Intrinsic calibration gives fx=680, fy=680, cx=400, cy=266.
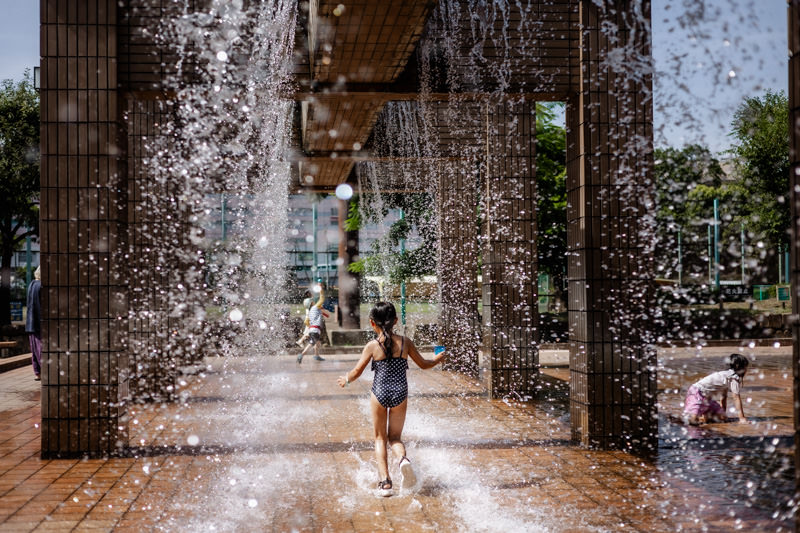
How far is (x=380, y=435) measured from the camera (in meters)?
5.24

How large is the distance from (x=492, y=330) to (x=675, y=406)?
100 inches

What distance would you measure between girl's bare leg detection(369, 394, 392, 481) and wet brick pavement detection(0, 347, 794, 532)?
0.20 m

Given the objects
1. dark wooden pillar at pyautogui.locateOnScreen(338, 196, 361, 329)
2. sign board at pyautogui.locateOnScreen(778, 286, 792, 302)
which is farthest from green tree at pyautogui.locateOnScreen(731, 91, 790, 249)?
dark wooden pillar at pyautogui.locateOnScreen(338, 196, 361, 329)

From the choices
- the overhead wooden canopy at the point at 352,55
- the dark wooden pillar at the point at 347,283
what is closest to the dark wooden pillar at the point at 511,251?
the overhead wooden canopy at the point at 352,55

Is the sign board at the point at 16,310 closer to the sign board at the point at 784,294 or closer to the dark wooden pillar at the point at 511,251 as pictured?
the dark wooden pillar at the point at 511,251

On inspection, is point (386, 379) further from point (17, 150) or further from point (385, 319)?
point (17, 150)

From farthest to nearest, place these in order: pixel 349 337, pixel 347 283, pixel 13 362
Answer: pixel 347 283
pixel 349 337
pixel 13 362

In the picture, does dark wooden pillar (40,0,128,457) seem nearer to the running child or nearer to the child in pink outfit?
the child in pink outfit

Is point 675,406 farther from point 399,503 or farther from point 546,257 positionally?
point 546,257

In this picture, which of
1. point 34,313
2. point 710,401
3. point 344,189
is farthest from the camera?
point 344,189

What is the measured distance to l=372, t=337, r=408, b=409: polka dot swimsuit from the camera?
209 inches

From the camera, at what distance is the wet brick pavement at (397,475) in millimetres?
4496

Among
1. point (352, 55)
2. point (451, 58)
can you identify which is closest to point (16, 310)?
point (352, 55)

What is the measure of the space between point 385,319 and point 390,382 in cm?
49
